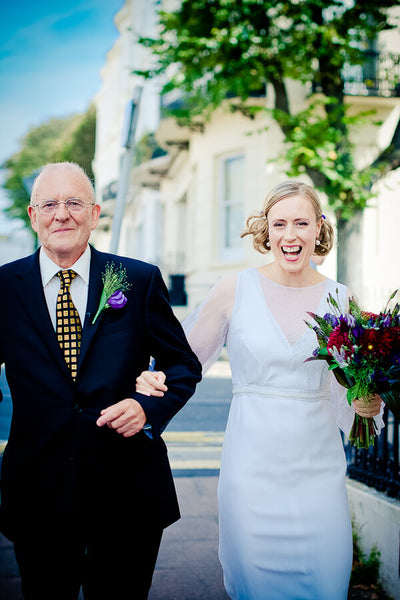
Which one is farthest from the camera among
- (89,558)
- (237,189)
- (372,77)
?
(237,189)

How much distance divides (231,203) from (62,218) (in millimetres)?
13519

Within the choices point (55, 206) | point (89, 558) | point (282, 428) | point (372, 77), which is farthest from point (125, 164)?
point (372, 77)

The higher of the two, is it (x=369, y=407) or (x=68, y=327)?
(x=68, y=327)

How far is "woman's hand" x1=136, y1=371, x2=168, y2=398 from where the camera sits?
2.35m

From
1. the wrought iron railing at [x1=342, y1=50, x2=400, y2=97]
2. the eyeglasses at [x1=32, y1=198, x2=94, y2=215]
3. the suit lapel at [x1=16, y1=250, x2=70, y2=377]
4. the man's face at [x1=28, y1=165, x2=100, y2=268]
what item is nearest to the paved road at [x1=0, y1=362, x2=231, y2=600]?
the suit lapel at [x1=16, y1=250, x2=70, y2=377]

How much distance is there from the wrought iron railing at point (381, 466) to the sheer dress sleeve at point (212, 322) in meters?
1.15

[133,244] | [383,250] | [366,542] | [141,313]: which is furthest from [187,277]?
[141,313]

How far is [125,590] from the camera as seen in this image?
2.38 m

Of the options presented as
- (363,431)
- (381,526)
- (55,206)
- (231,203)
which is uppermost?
(231,203)

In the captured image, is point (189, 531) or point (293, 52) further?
point (293, 52)

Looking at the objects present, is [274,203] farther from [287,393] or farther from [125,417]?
[125,417]

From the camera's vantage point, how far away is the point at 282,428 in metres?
2.71

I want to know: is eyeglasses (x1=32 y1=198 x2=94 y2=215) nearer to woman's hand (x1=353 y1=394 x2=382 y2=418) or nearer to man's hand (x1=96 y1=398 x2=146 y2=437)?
man's hand (x1=96 y1=398 x2=146 y2=437)

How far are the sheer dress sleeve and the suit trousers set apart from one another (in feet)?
2.97
